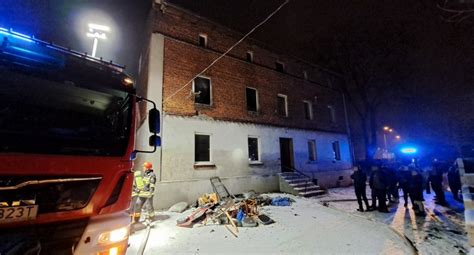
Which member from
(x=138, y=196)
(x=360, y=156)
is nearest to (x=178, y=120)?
(x=138, y=196)

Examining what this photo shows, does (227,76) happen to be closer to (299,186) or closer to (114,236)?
A: (299,186)

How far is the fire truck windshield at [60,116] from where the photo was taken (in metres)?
2.25

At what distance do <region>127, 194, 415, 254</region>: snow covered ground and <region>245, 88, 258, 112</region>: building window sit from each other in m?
7.37

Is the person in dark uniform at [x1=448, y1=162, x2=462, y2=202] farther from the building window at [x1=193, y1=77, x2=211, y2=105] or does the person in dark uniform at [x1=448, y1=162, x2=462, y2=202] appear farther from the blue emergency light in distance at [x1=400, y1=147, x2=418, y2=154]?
the building window at [x1=193, y1=77, x2=211, y2=105]

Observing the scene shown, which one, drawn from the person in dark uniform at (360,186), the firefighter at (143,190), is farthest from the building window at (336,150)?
the firefighter at (143,190)

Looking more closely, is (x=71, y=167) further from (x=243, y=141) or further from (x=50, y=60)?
(x=243, y=141)

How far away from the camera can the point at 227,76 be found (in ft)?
39.9

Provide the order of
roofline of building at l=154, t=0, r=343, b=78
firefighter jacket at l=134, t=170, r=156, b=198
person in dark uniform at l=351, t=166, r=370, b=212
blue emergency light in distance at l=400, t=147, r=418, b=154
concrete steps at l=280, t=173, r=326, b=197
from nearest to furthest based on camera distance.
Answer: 1. firefighter jacket at l=134, t=170, r=156, b=198
2. person in dark uniform at l=351, t=166, r=370, b=212
3. roofline of building at l=154, t=0, r=343, b=78
4. concrete steps at l=280, t=173, r=326, b=197
5. blue emergency light in distance at l=400, t=147, r=418, b=154

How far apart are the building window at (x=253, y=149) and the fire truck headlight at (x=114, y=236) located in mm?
10049

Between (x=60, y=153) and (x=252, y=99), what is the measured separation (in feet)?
38.1

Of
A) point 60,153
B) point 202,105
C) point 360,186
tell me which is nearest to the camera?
point 60,153

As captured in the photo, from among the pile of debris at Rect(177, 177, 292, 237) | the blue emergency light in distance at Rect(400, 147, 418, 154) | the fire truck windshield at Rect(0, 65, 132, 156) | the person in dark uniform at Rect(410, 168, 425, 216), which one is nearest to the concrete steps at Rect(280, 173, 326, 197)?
the person in dark uniform at Rect(410, 168, 425, 216)

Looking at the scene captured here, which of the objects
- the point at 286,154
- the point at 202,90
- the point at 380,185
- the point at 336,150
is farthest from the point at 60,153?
the point at 336,150

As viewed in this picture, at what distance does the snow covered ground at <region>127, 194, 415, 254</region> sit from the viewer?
471 cm
